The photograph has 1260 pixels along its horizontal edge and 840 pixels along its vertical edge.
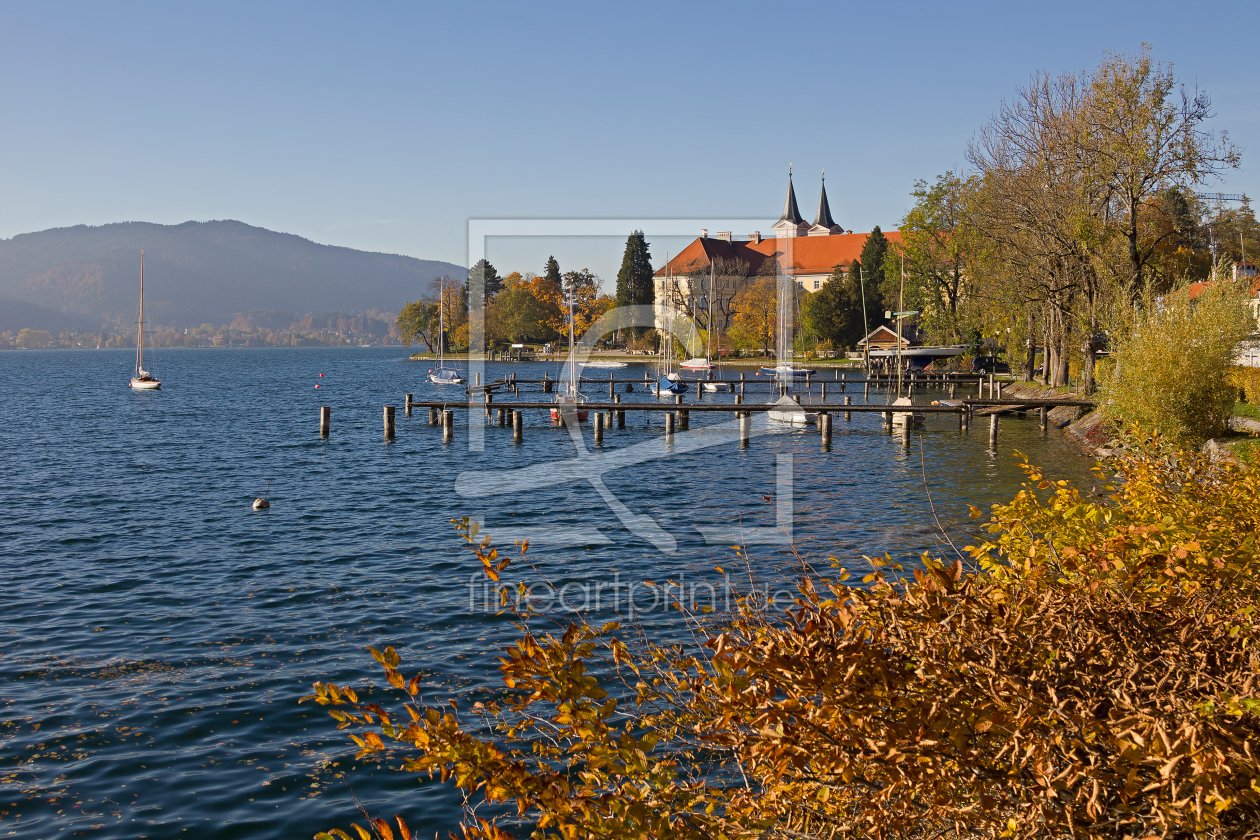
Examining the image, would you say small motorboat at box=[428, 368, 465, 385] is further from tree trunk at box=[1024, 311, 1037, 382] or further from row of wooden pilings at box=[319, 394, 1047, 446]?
tree trunk at box=[1024, 311, 1037, 382]

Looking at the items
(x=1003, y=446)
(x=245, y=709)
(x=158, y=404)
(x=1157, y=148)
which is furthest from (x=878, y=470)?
(x=158, y=404)

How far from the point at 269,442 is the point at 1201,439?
37.0 metres

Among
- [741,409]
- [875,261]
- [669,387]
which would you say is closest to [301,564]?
[741,409]

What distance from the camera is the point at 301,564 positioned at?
18859 millimetres

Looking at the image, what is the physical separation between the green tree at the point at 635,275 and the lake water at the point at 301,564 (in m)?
82.1

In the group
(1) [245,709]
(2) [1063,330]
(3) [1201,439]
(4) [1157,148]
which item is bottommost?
(1) [245,709]

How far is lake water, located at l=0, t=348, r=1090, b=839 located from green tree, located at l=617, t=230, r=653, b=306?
8214cm

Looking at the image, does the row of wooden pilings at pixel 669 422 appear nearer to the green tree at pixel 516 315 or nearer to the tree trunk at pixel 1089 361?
the tree trunk at pixel 1089 361

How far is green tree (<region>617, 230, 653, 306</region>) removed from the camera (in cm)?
12283

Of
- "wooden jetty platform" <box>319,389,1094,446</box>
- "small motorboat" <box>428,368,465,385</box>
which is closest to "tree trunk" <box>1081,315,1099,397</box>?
"wooden jetty platform" <box>319,389,1094,446</box>

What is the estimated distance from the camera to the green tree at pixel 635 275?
12283 centimetres

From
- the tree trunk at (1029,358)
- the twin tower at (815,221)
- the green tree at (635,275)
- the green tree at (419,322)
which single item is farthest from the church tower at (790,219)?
the tree trunk at (1029,358)

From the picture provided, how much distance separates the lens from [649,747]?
411cm

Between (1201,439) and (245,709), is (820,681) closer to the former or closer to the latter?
(245,709)
